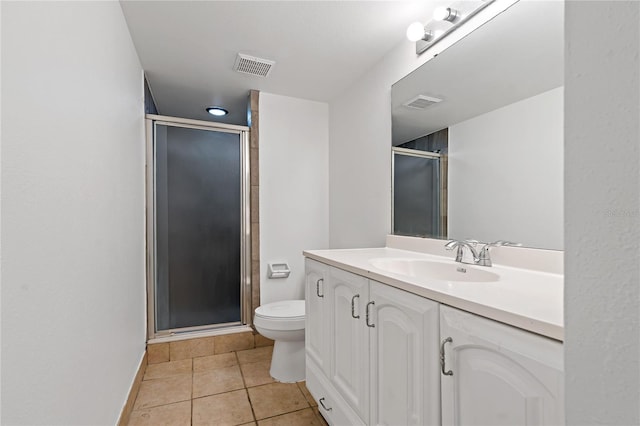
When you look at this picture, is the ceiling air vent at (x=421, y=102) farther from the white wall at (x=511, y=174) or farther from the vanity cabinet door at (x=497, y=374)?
the vanity cabinet door at (x=497, y=374)

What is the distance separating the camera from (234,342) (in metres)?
2.58

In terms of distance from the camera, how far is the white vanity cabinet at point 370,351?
918mm

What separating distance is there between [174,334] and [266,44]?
87.6 inches

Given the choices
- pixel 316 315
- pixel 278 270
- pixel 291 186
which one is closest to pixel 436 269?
pixel 316 315

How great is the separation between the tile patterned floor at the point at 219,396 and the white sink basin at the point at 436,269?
0.91 m

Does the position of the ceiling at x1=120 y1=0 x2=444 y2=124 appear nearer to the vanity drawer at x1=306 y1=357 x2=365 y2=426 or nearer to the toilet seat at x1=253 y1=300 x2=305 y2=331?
the toilet seat at x1=253 y1=300 x2=305 y2=331

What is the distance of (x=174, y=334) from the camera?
2518 mm

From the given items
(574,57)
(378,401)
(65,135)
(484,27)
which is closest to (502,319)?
(574,57)

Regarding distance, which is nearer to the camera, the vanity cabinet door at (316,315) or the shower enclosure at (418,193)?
the vanity cabinet door at (316,315)

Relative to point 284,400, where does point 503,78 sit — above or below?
above

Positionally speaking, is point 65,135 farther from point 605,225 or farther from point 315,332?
point 315,332

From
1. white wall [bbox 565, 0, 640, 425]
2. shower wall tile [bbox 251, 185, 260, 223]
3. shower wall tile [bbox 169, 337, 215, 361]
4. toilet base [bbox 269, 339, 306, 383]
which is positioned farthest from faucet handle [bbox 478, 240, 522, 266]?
shower wall tile [bbox 169, 337, 215, 361]

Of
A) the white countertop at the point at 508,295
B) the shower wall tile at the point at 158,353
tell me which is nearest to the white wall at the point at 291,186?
the shower wall tile at the point at 158,353

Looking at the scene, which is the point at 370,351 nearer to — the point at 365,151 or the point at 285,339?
the point at 285,339
